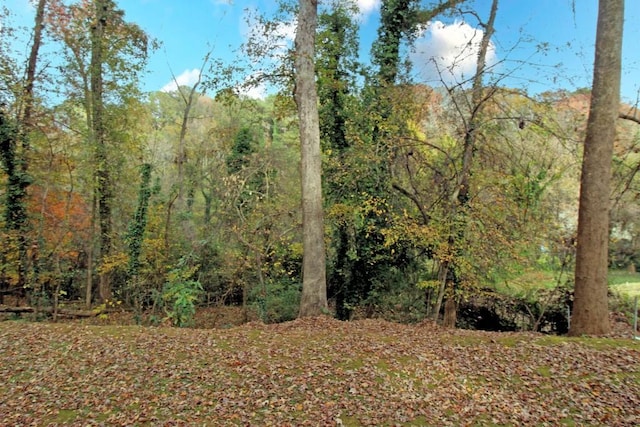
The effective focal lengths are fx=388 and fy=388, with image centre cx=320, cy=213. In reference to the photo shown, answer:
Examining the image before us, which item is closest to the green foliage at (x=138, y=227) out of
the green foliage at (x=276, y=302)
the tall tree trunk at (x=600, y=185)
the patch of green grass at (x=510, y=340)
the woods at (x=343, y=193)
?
the woods at (x=343, y=193)

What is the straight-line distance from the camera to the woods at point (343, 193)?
752 centimetres

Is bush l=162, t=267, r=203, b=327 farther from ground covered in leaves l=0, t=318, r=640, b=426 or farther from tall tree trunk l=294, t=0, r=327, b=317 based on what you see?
tall tree trunk l=294, t=0, r=327, b=317

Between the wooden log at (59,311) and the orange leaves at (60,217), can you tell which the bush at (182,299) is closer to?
the wooden log at (59,311)

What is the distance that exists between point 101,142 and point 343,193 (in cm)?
754

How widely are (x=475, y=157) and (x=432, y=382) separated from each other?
18.0 feet

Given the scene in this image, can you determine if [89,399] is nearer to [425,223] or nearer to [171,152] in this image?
[425,223]

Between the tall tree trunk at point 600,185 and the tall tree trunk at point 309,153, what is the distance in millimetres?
4214

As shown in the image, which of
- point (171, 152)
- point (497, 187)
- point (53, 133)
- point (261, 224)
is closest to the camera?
point (497, 187)

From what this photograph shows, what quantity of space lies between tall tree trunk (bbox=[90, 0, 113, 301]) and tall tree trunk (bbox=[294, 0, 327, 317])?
277 inches

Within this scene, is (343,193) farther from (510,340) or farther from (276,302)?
(510,340)

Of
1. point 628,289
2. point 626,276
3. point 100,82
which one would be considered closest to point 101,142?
point 100,82

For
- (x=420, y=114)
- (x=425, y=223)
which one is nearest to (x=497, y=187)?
(x=425, y=223)

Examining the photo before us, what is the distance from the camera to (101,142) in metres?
11.6

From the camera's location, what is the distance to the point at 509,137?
8672mm
